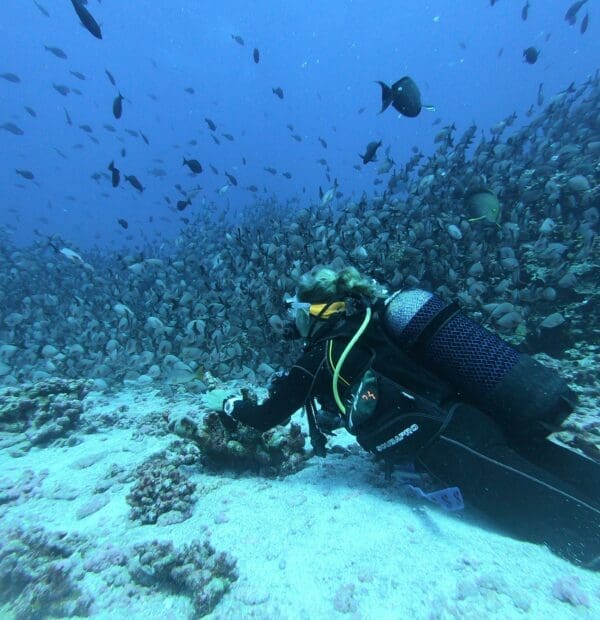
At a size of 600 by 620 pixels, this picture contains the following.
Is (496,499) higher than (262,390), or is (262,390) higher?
(496,499)

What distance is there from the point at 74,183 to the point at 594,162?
143m

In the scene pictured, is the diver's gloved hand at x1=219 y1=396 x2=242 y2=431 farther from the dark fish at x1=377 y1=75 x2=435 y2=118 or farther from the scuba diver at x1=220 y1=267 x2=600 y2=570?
the dark fish at x1=377 y1=75 x2=435 y2=118

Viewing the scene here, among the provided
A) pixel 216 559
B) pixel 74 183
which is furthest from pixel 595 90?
pixel 74 183

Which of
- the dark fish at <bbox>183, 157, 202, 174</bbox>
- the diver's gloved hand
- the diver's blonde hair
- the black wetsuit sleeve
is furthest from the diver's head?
the dark fish at <bbox>183, 157, 202, 174</bbox>

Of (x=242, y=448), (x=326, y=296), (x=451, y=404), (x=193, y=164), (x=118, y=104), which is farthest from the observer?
(x=193, y=164)

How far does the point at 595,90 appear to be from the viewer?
14711mm

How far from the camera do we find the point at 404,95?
620cm

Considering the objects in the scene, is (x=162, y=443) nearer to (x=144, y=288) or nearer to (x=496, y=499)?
(x=496, y=499)

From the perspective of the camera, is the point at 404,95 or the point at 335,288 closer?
the point at 335,288

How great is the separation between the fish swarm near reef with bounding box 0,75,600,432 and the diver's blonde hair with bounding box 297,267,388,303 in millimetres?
2588

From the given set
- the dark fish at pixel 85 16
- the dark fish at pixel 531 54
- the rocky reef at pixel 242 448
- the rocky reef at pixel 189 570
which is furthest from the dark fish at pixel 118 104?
the dark fish at pixel 531 54

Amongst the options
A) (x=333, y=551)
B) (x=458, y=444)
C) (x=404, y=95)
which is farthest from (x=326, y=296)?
(x=404, y=95)

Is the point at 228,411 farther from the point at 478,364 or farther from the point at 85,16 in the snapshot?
the point at 85,16

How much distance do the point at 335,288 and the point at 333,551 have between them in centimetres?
196
